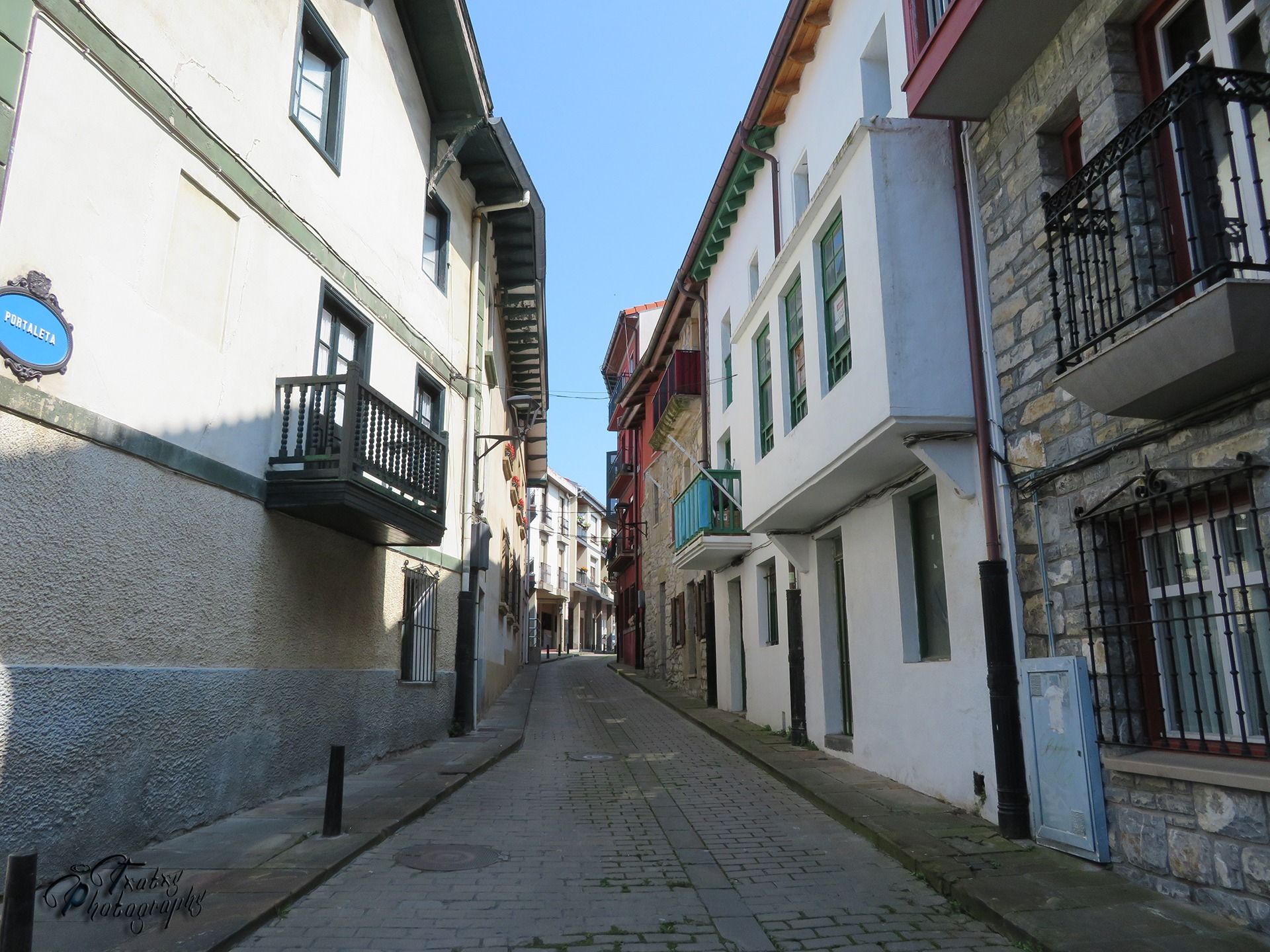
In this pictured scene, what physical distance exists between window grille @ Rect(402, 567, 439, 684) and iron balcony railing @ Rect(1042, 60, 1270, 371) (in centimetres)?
859

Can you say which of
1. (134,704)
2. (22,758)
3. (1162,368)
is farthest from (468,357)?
(1162,368)

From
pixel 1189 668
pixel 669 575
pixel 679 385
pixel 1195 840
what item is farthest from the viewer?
pixel 669 575

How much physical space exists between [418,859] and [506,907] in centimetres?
135

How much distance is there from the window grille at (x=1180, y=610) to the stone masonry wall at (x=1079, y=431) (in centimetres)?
14

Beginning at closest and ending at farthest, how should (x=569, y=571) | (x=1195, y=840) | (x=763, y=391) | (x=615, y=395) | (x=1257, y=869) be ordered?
(x=1257, y=869)
(x=1195, y=840)
(x=763, y=391)
(x=615, y=395)
(x=569, y=571)

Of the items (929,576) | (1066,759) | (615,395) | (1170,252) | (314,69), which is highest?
(615,395)

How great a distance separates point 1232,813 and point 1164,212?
3234 mm

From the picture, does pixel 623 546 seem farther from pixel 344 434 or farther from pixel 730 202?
pixel 344 434

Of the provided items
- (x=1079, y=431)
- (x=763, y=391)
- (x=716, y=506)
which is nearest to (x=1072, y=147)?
(x=1079, y=431)

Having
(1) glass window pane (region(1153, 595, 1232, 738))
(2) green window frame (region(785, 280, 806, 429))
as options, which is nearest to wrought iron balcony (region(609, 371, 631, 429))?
(2) green window frame (region(785, 280, 806, 429))

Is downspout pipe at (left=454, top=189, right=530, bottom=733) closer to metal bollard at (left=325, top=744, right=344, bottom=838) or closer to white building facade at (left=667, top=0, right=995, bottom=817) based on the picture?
white building facade at (left=667, top=0, right=995, bottom=817)

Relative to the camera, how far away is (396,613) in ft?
37.2

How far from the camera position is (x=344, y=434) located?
8.17 metres

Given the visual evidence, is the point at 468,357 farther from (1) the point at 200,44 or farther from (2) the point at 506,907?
(2) the point at 506,907
